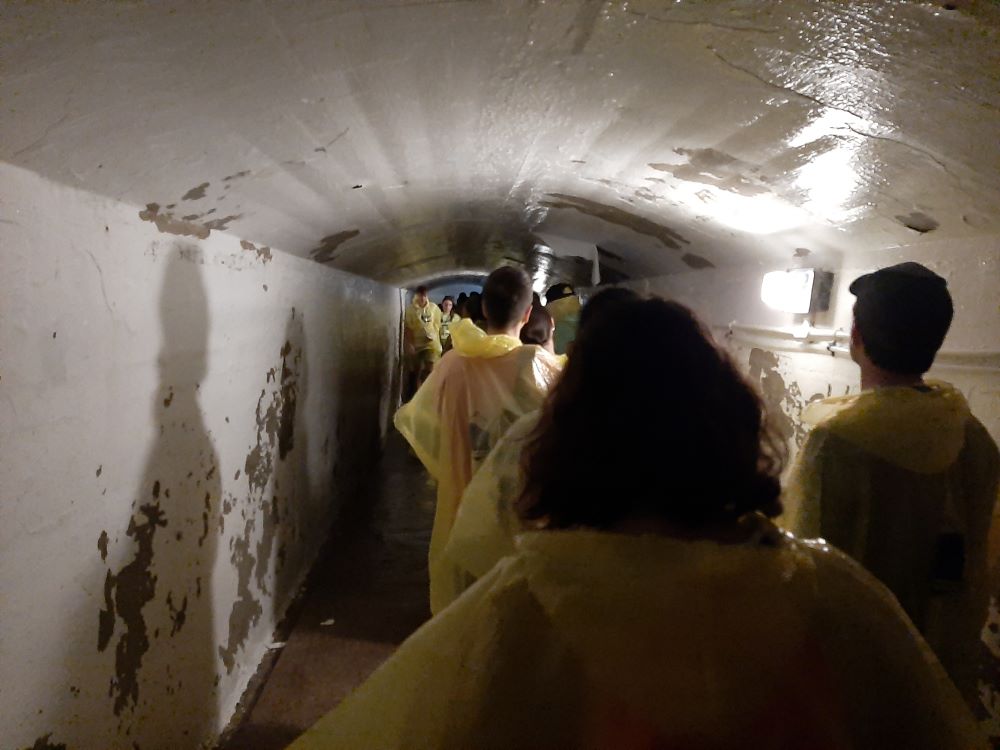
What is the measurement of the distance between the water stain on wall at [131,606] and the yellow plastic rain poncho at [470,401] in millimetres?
976

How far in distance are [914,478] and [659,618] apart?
1.06m

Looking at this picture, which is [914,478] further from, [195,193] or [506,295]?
[195,193]

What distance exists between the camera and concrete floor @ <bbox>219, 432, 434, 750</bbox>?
8.63 feet

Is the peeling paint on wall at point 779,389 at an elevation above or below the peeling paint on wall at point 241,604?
above

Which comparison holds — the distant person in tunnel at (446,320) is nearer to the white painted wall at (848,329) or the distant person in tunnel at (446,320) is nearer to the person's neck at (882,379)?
the white painted wall at (848,329)

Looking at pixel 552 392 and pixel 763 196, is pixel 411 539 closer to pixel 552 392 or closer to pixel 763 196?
pixel 763 196

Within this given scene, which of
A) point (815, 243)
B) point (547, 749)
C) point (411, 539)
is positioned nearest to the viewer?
point (547, 749)

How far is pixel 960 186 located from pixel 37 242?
7.52 feet

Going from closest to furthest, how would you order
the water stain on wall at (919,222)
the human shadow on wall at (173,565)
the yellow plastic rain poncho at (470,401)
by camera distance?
the human shadow on wall at (173,565), the water stain on wall at (919,222), the yellow plastic rain poncho at (470,401)

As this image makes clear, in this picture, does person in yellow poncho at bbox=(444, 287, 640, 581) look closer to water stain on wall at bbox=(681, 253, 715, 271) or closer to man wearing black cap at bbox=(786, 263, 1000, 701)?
man wearing black cap at bbox=(786, 263, 1000, 701)

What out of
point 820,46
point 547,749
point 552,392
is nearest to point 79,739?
point 547,749

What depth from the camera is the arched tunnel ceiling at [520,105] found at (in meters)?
1.07

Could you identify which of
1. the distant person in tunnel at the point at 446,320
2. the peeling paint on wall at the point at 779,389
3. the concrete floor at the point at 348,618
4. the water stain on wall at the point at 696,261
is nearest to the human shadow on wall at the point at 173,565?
the concrete floor at the point at 348,618

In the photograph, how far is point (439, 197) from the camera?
3.29 meters
